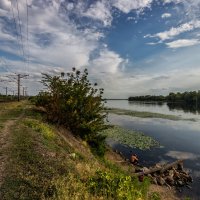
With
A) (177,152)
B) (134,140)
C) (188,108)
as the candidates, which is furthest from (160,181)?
(188,108)

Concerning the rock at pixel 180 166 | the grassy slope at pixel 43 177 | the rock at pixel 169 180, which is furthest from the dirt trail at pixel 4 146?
the rock at pixel 180 166

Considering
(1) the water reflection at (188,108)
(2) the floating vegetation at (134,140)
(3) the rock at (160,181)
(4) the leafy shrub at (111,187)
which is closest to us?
(4) the leafy shrub at (111,187)

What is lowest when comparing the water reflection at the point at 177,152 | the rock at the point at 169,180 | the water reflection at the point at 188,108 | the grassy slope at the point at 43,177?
the rock at the point at 169,180

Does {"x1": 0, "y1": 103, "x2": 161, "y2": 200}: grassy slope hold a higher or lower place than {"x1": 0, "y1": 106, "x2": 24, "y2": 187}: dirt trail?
lower

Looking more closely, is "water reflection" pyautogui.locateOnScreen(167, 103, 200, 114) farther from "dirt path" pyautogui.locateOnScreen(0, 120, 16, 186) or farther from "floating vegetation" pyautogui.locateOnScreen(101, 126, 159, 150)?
"dirt path" pyautogui.locateOnScreen(0, 120, 16, 186)

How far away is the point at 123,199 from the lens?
29.8 ft

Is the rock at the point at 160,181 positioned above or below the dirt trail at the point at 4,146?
below

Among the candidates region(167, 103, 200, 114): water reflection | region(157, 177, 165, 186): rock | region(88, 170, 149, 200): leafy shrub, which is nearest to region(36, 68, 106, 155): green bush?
region(157, 177, 165, 186): rock

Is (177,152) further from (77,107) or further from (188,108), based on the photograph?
(188,108)

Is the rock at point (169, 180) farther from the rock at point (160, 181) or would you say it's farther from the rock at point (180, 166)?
the rock at point (180, 166)

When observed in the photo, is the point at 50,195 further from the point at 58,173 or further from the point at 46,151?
the point at 46,151

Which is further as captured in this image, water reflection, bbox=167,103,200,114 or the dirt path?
water reflection, bbox=167,103,200,114

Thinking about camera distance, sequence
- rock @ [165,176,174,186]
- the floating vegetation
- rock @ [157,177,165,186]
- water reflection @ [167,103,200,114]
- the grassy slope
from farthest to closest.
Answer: water reflection @ [167,103,200,114]
the floating vegetation
rock @ [165,176,174,186]
rock @ [157,177,165,186]
the grassy slope

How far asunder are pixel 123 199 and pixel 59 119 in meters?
16.7
